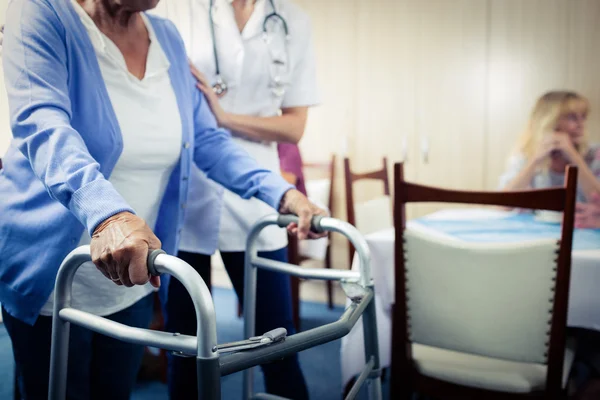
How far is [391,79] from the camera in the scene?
10.3 feet

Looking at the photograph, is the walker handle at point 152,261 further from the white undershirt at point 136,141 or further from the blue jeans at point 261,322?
the blue jeans at point 261,322

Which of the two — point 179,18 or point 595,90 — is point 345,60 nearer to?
point 595,90

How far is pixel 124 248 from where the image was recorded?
0.55m

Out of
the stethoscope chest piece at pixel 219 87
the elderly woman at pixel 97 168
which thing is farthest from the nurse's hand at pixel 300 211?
the stethoscope chest piece at pixel 219 87

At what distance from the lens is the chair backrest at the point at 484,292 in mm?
1104

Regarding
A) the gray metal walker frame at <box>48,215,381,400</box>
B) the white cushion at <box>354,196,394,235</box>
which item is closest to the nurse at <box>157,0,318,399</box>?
the gray metal walker frame at <box>48,215,381,400</box>

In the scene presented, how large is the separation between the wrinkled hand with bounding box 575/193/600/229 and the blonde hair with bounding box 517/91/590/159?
0.52 metres

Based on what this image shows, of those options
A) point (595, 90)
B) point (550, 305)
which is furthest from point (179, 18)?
point (595, 90)

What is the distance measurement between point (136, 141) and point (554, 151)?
179 cm

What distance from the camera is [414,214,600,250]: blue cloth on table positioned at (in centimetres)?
147

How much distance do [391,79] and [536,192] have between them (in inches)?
85.6

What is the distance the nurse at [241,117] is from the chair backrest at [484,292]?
30 centimetres

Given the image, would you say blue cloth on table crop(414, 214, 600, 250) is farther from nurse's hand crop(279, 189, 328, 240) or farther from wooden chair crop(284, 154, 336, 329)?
nurse's hand crop(279, 189, 328, 240)

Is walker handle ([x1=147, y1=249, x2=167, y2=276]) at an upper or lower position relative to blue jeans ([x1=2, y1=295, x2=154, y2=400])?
upper
